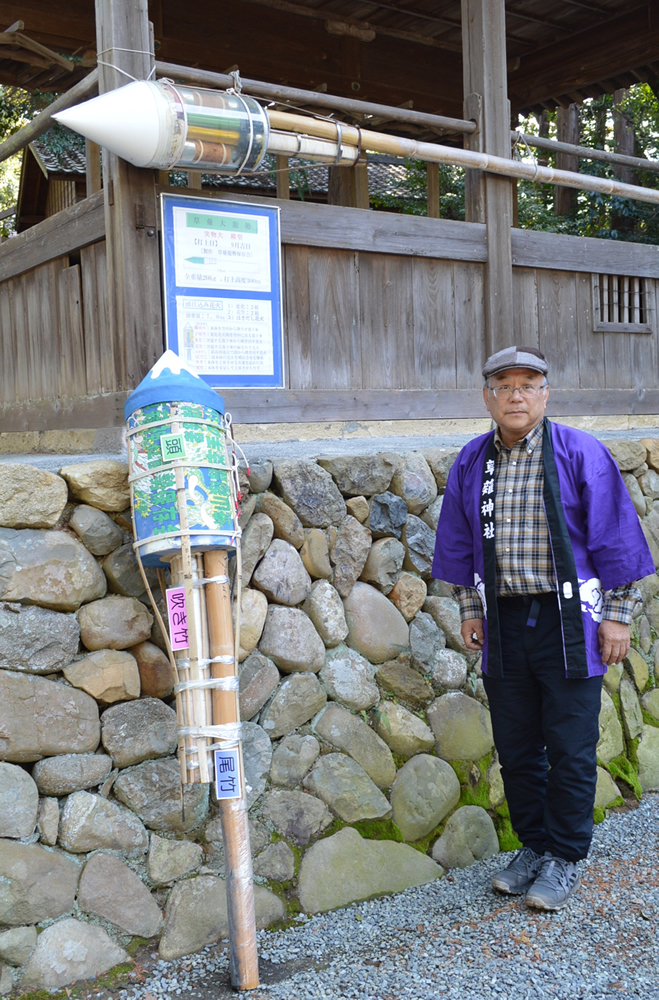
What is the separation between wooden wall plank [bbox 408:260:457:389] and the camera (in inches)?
183

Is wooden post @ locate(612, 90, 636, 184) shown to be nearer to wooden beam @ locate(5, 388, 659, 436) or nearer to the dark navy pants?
wooden beam @ locate(5, 388, 659, 436)

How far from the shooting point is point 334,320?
4.37 metres

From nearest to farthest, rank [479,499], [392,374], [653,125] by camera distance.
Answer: [479,499], [392,374], [653,125]

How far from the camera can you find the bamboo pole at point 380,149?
12.8 feet

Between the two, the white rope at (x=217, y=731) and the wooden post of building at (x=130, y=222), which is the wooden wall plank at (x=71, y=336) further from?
the white rope at (x=217, y=731)

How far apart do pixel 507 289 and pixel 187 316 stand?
1.93 meters

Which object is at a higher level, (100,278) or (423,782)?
(100,278)

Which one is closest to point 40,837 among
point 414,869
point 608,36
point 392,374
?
point 414,869

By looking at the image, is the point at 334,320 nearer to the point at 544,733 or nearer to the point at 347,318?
the point at 347,318

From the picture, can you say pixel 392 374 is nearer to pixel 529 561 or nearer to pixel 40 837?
pixel 529 561

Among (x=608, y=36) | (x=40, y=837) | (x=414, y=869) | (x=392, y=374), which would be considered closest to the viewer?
(x=40, y=837)

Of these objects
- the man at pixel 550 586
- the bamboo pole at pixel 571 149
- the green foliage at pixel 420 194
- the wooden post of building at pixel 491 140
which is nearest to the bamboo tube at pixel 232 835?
the man at pixel 550 586

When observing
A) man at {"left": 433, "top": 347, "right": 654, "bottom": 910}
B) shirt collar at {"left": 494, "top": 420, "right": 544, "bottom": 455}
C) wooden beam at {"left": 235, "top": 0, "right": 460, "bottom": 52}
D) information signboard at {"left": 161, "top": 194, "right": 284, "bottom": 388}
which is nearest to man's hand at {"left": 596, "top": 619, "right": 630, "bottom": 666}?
man at {"left": 433, "top": 347, "right": 654, "bottom": 910}

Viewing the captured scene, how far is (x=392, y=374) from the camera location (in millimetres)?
4574
